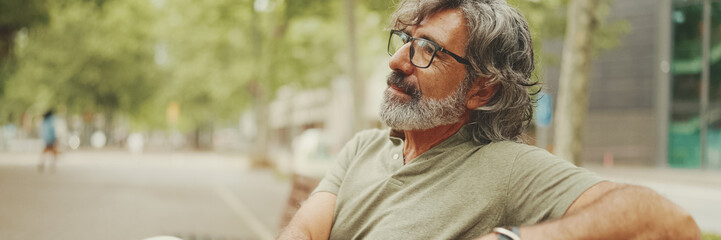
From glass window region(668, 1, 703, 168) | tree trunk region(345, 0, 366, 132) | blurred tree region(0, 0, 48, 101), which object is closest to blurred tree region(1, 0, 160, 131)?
blurred tree region(0, 0, 48, 101)

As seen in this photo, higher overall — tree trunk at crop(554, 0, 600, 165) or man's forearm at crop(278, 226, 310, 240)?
tree trunk at crop(554, 0, 600, 165)

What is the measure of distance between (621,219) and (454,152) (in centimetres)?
61

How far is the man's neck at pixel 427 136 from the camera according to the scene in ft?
6.57

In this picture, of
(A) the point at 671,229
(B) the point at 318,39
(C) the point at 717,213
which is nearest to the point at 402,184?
(A) the point at 671,229

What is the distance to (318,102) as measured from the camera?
67.8 m

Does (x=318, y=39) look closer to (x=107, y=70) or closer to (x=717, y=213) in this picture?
(x=717, y=213)

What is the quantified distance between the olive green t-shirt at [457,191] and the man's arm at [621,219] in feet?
0.21

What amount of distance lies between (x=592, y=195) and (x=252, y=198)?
11.4m

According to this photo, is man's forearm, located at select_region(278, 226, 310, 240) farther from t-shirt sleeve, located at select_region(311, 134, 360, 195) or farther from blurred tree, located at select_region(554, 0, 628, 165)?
blurred tree, located at select_region(554, 0, 628, 165)

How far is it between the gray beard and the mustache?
0.05 ft

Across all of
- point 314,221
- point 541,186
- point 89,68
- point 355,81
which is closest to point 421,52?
point 541,186

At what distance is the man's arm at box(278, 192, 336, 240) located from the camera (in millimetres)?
2126

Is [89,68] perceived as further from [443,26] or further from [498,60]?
[498,60]

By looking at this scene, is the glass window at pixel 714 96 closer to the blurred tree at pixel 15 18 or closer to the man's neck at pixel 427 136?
the blurred tree at pixel 15 18
